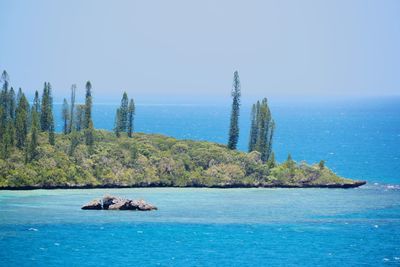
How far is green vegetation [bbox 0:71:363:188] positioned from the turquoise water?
6.03 m

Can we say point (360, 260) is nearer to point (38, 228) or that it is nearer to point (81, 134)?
point (38, 228)

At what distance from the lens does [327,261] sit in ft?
308

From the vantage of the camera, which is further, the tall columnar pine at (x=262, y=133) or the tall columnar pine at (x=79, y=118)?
the tall columnar pine at (x=79, y=118)

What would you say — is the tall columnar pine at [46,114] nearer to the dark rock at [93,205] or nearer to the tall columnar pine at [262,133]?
the tall columnar pine at [262,133]

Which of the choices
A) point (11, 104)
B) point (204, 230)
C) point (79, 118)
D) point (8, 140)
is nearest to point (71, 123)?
point (79, 118)

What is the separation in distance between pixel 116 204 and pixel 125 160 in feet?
95.6

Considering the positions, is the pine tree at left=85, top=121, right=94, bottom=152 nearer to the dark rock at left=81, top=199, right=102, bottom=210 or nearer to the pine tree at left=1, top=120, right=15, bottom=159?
the pine tree at left=1, top=120, right=15, bottom=159

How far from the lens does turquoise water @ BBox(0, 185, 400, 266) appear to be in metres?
94.5

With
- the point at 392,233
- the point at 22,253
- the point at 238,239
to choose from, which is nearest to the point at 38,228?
the point at 22,253

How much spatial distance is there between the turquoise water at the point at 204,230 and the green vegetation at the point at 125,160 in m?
6.03

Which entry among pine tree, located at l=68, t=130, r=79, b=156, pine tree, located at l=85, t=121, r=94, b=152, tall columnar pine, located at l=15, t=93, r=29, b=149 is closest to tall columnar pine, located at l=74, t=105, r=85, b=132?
pine tree, located at l=68, t=130, r=79, b=156

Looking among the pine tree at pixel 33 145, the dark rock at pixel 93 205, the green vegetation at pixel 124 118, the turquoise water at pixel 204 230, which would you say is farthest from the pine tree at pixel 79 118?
the dark rock at pixel 93 205

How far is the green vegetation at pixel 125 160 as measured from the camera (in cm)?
14150

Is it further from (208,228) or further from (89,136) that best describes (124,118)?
(208,228)
